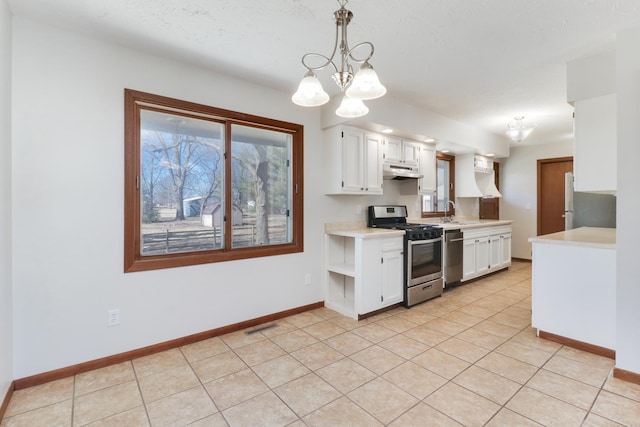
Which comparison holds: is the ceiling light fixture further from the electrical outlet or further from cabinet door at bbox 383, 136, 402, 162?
the electrical outlet

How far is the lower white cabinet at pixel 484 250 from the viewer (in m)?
4.50

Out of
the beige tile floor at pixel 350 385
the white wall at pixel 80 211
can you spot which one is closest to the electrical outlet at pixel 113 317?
the white wall at pixel 80 211

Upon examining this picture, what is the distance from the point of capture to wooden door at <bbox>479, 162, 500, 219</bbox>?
20.2ft

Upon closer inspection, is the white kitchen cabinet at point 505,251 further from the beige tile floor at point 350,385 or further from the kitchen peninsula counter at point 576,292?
the kitchen peninsula counter at point 576,292

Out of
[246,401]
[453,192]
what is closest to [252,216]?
[246,401]

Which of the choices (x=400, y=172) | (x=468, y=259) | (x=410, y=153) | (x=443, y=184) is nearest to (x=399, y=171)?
(x=400, y=172)

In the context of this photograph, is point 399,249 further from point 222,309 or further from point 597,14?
point 597,14

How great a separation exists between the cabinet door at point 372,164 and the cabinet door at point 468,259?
1708mm

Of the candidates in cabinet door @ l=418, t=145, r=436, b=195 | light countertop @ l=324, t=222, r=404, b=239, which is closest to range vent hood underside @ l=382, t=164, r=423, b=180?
cabinet door @ l=418, t=145, r=436, b=195

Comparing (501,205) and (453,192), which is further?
(501,205)

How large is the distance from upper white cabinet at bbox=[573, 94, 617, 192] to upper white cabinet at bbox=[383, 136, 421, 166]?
1861mm

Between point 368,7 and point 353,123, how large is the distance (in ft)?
5.13

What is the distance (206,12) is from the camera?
196 centimetres

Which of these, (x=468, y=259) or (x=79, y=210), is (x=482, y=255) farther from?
(x=79, y=210)
